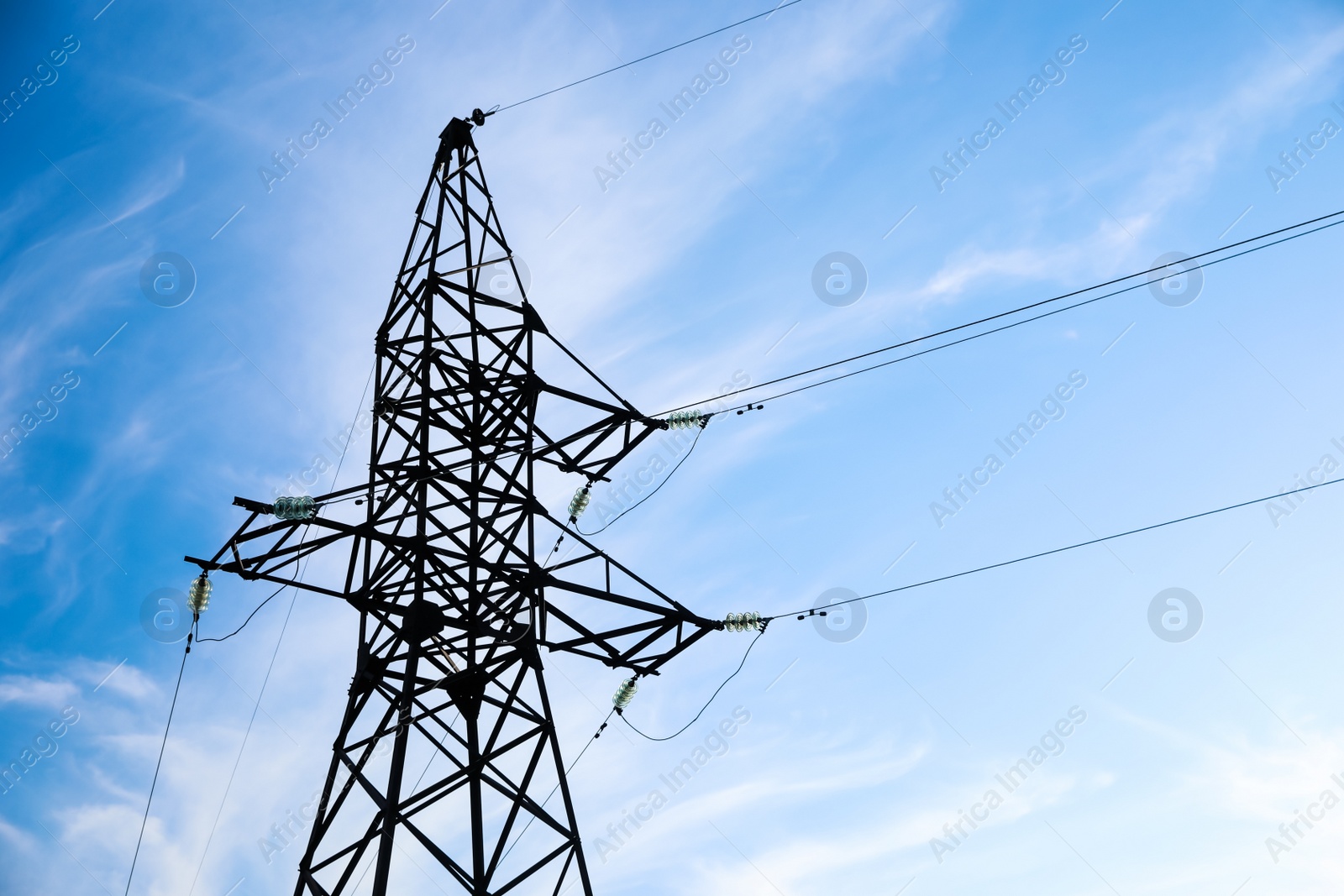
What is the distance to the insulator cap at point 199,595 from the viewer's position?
40.8ft

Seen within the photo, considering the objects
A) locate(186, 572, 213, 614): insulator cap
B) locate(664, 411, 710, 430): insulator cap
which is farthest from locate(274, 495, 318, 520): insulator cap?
locate(664, 411, 710, 430): insulator cap

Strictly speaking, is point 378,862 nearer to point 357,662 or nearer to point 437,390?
point 357,662

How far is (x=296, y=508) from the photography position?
469 inches

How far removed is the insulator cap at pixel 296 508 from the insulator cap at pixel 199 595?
4.79 feet

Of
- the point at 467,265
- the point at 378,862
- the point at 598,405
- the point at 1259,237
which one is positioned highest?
the point at 467,265

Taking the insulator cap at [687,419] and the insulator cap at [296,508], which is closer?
the insulator cap at [296,508]

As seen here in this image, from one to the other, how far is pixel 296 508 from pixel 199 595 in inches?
75.8

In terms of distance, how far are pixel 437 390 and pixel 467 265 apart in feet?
7.65

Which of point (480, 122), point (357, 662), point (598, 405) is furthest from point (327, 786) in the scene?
Result: point (480, 122)

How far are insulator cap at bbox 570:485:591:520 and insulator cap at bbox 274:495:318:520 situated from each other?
167 inches

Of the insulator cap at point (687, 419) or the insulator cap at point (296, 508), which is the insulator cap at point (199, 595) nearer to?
the insulator cap at point (296, 508)

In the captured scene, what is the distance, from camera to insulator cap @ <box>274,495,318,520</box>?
11.9m

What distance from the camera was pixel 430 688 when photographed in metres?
11.3

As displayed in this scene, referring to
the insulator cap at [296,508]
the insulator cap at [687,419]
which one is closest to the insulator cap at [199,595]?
the insulator cap at [296,508]
